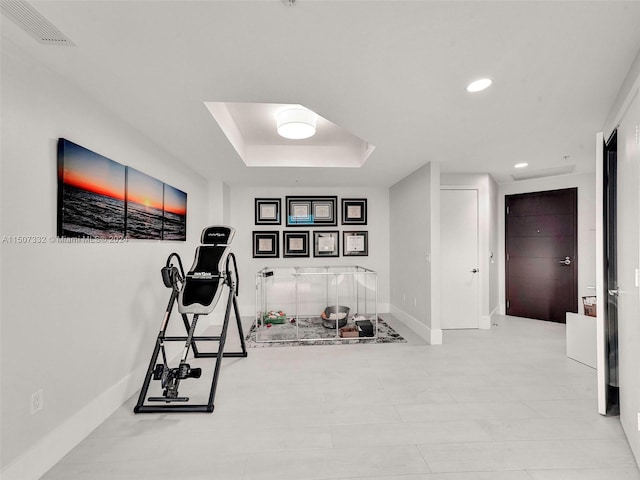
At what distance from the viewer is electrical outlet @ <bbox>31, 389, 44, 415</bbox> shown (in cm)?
178

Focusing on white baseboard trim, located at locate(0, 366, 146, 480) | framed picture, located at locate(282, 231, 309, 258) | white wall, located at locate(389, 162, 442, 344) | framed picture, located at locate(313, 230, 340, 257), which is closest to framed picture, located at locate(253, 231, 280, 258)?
framed picture, located at locate(282, 231, 309, 258)

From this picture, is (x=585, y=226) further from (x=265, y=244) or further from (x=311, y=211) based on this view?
(x=265, y=244)

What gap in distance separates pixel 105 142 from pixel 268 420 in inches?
94.6

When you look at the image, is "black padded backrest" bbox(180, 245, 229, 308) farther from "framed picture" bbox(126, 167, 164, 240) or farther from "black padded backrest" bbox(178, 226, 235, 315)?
"framed picture" bbox(126, 167, 164, 240)

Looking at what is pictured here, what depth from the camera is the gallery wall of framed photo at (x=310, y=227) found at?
5.83 m

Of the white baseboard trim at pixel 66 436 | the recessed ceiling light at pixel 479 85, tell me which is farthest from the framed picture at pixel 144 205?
the recessed ceiling light at pixel 479 85

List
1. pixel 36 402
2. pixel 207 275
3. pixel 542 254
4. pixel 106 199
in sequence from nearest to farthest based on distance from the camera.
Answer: pixel 36 402 < pixel 106 199 < pixel 207 275 < pixel 542 254

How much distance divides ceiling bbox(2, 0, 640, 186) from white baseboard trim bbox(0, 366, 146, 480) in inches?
85.1

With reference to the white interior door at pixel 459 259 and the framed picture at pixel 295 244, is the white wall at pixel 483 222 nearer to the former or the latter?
the white interior door at pixel 459 259

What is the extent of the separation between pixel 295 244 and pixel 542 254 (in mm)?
4177

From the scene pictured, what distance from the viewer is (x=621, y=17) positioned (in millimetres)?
1569

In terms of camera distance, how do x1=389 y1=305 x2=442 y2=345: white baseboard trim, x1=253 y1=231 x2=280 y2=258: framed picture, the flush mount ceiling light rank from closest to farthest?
the flush mount ceiling light, x1=389 y1=305 x2=442 y2=345: white baseboard trim, x1=253 y1=231 x2=280 y2=258: framed picture

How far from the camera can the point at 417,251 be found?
468cm

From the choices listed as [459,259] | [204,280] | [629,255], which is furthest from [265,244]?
[629,255]
